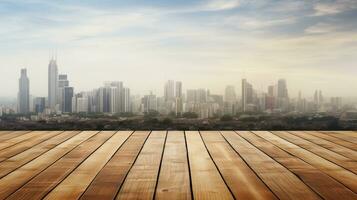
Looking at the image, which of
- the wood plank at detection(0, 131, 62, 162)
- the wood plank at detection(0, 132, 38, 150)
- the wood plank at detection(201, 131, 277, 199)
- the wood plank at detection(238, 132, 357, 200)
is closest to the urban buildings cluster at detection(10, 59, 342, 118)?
the wood plank at detection(0, 132, 38, 150)

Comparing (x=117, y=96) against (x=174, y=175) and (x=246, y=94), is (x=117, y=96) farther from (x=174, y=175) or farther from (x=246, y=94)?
(x=174, y=175)

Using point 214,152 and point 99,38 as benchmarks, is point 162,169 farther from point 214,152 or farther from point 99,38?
point 99,38

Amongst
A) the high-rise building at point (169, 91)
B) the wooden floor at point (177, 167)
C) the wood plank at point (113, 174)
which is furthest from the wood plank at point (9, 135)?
the high-rise building at point (169, 91)

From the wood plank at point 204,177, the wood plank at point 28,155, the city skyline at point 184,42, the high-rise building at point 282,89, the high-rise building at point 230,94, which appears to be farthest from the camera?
the city skyline at point 184,42

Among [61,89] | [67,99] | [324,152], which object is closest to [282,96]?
[67,99]

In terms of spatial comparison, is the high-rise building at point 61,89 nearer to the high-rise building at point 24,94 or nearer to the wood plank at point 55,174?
the high-rise building at point 24,94

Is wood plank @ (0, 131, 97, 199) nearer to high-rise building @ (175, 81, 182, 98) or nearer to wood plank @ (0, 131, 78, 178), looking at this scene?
wood plank @ (0, 131, 78, 178)
